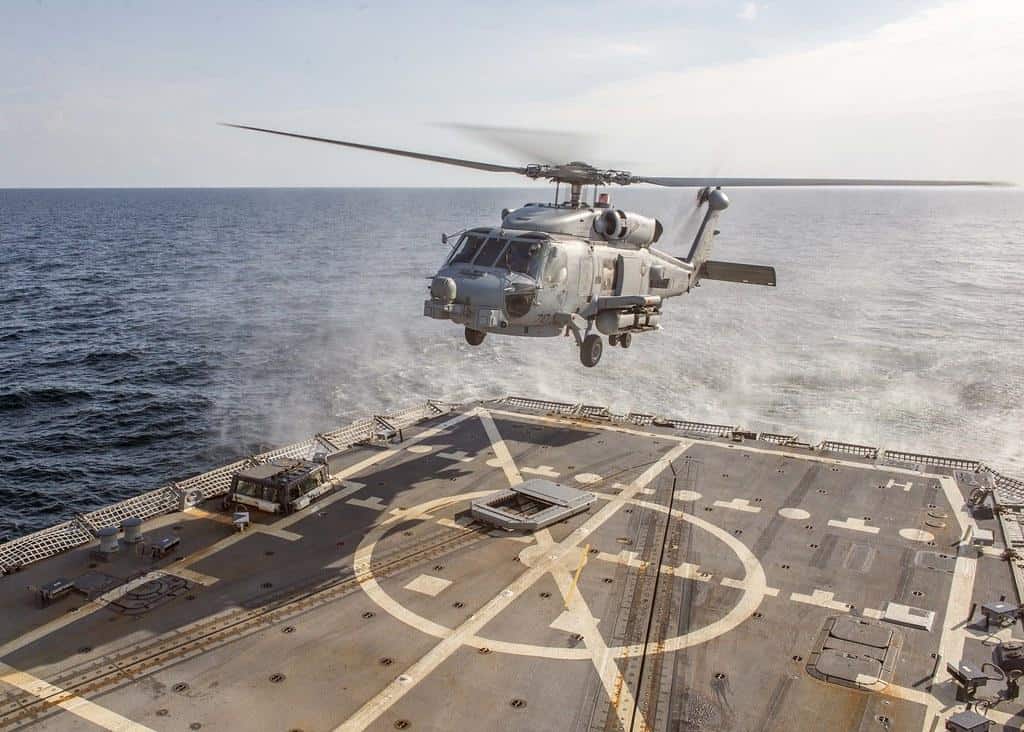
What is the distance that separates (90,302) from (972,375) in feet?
224

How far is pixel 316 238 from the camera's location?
431 feet

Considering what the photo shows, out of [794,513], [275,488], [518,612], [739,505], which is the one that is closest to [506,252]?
[275,488]

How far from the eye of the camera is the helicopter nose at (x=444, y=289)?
2325 centimetres

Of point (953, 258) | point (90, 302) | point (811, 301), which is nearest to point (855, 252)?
point (953, 258)

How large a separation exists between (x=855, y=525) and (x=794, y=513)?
1654 mm

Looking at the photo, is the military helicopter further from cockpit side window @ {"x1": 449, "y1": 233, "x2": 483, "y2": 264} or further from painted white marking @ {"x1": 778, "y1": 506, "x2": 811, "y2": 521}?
painted white marking @ {"x1": 778, "y1": 506, "x2": 811, "y2": 521}

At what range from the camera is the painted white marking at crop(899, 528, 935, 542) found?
22.1 metres

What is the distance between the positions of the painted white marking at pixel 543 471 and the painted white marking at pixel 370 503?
16.7ft

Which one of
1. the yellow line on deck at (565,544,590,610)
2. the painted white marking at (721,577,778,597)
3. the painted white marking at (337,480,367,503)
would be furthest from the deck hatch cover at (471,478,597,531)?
the painted white marking at (721,577,778,597)

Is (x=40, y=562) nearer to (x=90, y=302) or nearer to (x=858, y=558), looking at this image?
(x=858, y=558)

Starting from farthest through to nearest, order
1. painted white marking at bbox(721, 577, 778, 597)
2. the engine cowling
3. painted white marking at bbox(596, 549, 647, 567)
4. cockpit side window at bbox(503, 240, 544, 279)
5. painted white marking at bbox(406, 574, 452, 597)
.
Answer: the engine cowling
cockpit side window at bbox(503, 240, 544, 279)
painted white marking at bbox(596, 549, 647, 567)
painted white marking at bbox(721, 577, 778, 597)
painted white marking at bbox(406, 574, 452, 597)

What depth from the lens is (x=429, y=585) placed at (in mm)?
18734

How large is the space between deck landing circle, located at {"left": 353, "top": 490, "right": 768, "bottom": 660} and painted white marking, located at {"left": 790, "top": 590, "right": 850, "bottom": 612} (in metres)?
0.79

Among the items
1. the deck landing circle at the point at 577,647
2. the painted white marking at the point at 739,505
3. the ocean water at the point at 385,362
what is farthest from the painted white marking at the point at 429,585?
the ocean water at the point at 385,362
